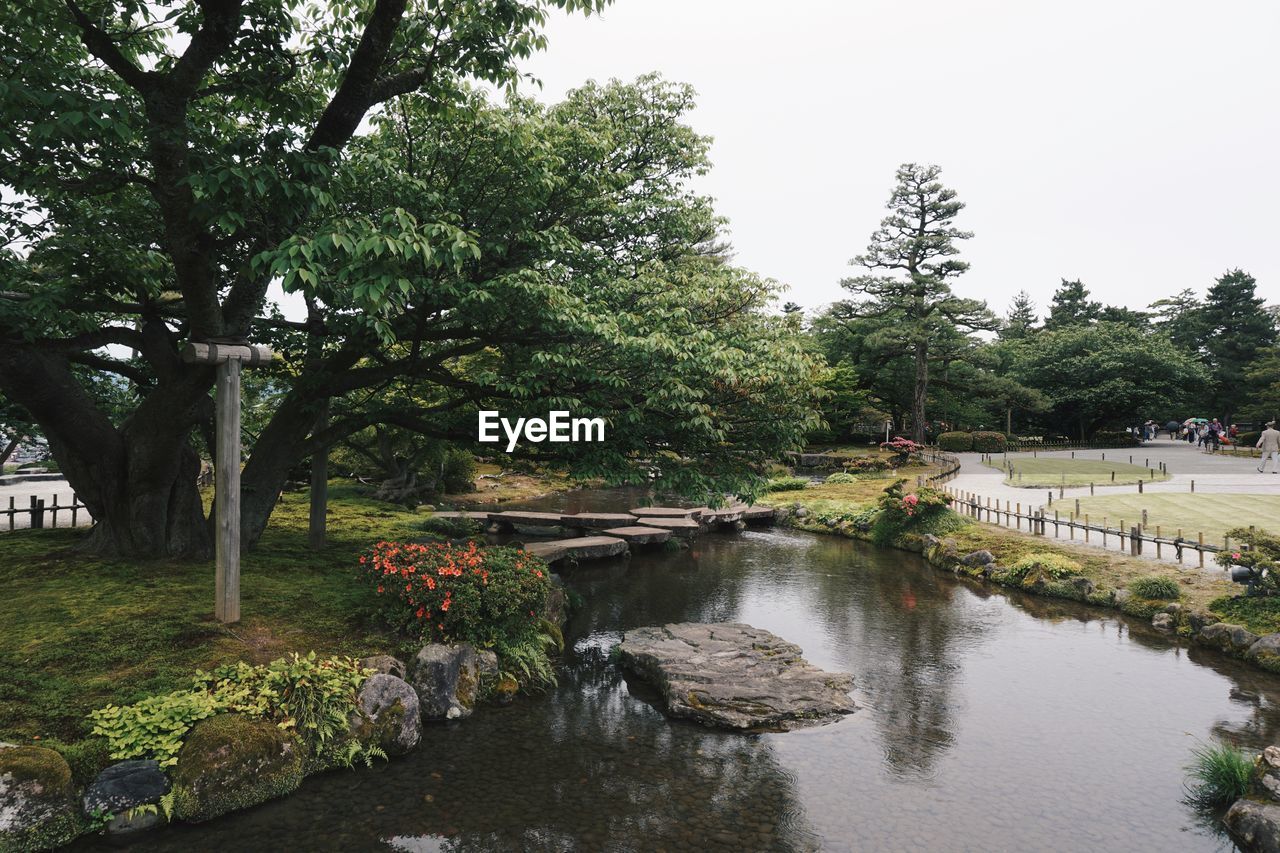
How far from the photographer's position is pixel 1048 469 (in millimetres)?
35844

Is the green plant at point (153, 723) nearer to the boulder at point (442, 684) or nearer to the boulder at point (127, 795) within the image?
the boulder at point (127, 795)

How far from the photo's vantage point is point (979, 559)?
18.6 meters

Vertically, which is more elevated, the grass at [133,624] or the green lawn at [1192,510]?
the green lawn at [1192,510]

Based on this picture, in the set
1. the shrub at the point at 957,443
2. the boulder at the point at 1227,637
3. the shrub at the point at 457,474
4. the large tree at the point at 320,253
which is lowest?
the boulder at the point at 1227,637

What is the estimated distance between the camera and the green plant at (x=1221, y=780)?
7473 millimetres

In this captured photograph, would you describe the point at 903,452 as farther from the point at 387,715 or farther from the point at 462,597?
the point at 387,715

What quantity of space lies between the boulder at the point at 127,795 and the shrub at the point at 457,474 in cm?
2216

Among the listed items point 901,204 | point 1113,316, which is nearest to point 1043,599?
point 901,204

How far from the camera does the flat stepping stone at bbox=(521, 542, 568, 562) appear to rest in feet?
58.8

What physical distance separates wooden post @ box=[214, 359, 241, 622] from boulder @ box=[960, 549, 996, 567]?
16.7 m

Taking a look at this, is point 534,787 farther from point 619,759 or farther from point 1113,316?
point 1113,316

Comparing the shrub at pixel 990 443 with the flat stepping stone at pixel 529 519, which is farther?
the shrub at pixel 990 443

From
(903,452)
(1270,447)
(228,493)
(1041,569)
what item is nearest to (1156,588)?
(1041,569)

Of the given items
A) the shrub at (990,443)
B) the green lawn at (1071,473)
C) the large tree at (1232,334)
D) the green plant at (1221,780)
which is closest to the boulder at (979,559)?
the green lawn at (1071,473)
